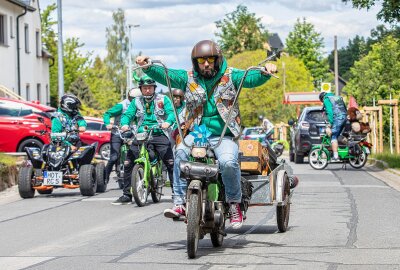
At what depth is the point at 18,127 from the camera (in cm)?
2989

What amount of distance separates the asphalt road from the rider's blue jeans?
53cm

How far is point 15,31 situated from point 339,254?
39.8 m

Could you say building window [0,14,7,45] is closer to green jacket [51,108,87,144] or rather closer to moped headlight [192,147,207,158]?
green jacket [51,108,87,144]

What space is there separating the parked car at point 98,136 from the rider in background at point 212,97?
26355 mm

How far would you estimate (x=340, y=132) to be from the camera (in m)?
26.3

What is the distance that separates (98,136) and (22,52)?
43.4 ft

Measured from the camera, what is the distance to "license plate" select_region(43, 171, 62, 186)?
17531 mm

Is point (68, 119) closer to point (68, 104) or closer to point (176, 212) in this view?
point (68, 104)

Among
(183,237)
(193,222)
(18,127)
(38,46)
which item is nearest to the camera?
(193,222)

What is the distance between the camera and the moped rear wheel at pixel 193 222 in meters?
8.98

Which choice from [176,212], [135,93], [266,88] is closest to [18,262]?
[176,212]

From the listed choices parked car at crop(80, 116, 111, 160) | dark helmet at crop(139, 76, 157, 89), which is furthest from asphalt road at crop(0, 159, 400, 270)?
parked car at crop(80, 116, 111, 160)

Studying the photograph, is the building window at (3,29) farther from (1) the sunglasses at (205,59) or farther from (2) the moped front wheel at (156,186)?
(1) the sunglasses at (205,59)

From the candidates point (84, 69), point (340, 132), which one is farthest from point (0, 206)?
point (84, 69)
